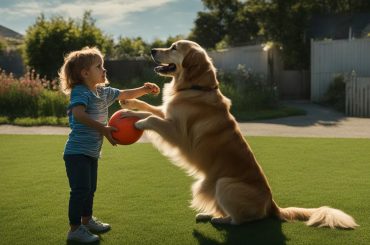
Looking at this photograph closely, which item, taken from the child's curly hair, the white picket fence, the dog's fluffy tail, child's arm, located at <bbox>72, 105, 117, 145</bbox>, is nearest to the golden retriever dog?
the dog's fluffy tail

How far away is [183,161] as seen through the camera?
193 inches

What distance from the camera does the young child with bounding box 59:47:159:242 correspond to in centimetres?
436

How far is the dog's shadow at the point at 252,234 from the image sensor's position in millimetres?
4371

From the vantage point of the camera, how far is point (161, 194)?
5984 millimetres

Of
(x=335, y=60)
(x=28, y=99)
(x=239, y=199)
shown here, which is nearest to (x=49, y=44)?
(x=28, y=99)

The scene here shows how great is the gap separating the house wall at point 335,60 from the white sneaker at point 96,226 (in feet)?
55.6

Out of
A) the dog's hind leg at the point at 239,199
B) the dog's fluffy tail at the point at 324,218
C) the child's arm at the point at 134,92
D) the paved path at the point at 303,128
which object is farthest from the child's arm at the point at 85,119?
the paved path at the point at 303,128

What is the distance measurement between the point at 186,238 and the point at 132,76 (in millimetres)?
18608

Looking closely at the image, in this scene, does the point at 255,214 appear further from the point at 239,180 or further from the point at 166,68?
the point at 166,68

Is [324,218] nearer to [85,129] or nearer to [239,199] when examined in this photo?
[239,199]

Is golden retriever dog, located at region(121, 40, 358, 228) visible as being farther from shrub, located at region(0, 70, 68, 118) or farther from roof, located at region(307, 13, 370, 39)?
roof, located at region(307, 13, 370, 39)

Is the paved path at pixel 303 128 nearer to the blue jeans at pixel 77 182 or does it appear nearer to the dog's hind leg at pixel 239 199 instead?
the dog's hind leg at pixel 239 199

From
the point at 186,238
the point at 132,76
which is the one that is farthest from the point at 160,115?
the point at 132,76

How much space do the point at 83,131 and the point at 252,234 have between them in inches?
74.2
